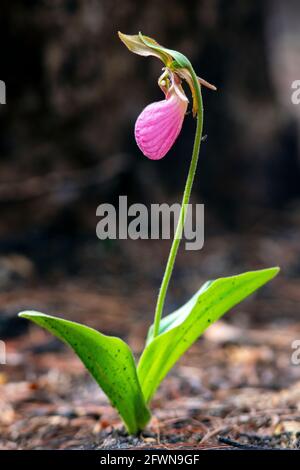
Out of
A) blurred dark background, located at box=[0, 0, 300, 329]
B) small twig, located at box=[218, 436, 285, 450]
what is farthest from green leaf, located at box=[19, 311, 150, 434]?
blurred dark background, located at box=[0, 0, 300, 329]

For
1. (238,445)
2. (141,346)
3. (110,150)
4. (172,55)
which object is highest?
(110,150)

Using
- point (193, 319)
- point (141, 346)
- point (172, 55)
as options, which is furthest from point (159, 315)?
point (141, 346)

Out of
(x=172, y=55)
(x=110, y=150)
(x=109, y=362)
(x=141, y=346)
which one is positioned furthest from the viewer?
(x=110, y=150)

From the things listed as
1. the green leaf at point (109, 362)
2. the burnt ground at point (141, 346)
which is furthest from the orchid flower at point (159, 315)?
the burnt ground at point (141, 346)

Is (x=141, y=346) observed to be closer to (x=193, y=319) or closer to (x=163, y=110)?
(x=193, y=319)

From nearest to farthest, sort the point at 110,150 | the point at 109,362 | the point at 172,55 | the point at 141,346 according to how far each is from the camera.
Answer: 1. the point at 172,55
2. the point at 109,362
3. the point at 141,346
4. the point at 110,150

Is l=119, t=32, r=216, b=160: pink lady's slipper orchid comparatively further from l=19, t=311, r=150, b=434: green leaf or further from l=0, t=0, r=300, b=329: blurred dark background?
l=0, t=0, r=300, b=329: blurred dark background

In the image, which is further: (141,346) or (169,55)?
(141,346)
